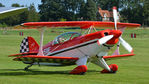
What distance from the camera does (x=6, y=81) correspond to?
9539 millimetres

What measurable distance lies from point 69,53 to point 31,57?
5.56 feet

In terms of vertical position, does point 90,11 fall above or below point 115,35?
below

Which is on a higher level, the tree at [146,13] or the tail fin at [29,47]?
the tail fin at [29,47]

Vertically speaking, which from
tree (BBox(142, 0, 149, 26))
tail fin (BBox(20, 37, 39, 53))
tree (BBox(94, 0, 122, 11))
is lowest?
tree (BBox(142, 0, 149, 26))

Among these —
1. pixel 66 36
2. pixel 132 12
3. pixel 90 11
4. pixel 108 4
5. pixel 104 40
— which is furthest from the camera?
pixel 108 4

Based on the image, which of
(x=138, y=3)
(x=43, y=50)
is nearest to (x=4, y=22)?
(x=138, y=3)

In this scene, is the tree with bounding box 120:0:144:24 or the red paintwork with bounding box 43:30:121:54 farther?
the tree with bounding box 120:0:144:24

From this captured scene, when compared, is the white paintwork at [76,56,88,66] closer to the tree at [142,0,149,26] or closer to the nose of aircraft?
the nose of aircraft

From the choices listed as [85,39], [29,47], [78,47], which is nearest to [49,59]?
[78,47]

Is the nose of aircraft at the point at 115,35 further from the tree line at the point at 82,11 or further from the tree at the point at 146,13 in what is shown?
the tree at the point at 146,13

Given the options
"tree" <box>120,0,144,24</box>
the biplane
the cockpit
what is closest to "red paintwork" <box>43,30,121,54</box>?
the biplane

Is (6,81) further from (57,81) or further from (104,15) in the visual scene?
(104,15)

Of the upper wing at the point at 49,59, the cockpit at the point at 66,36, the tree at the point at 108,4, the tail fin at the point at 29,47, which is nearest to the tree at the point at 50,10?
the tree at the point at 108,4

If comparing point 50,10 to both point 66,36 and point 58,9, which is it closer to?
point 58,9
